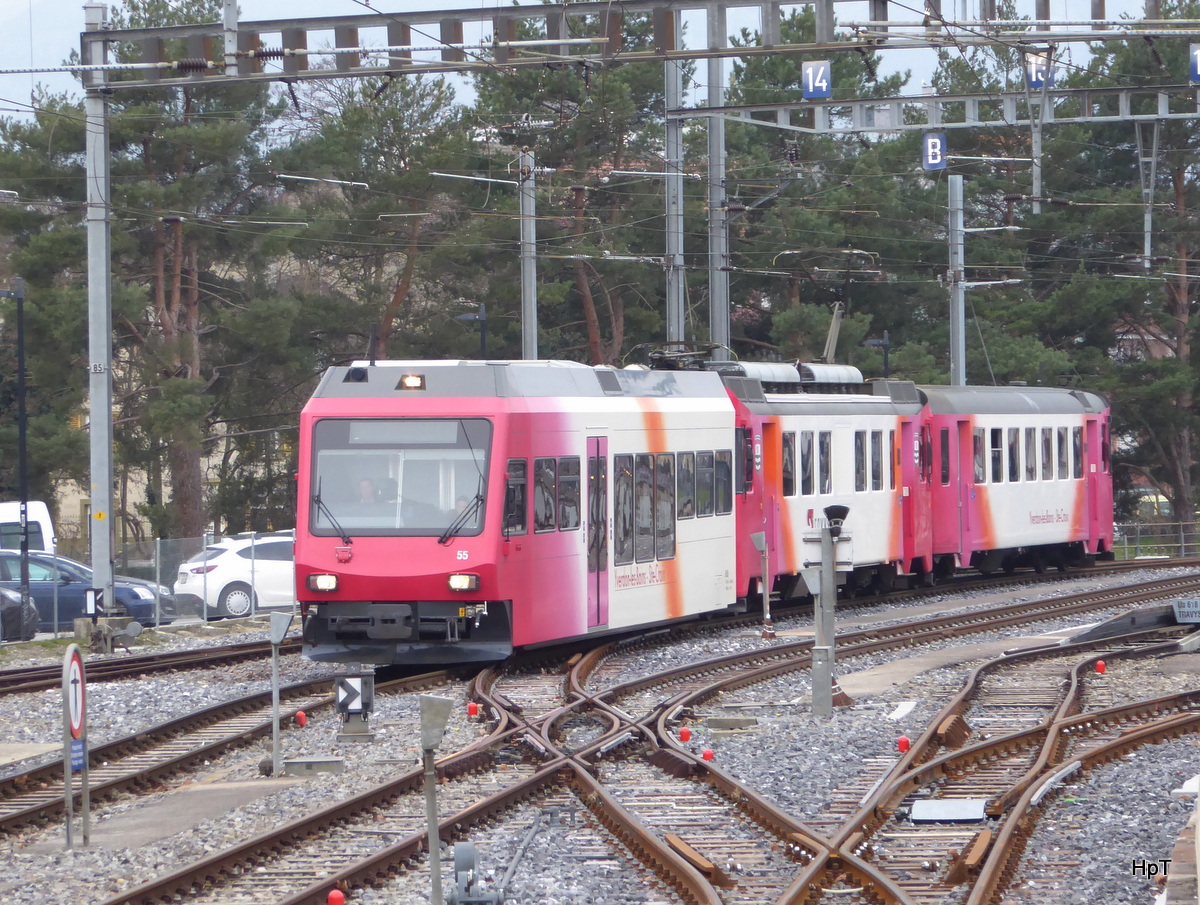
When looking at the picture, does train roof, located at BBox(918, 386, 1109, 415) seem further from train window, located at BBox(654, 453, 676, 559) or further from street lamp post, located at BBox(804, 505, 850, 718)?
street lamp post, located at BBox(804, 505, 850, 718)

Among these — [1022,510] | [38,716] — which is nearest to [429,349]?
[1022,510]

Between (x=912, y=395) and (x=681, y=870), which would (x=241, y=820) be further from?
(x=912, y=395)

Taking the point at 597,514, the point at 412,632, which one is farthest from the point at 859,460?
the point at 412,632

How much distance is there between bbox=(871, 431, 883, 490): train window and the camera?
25922 mm

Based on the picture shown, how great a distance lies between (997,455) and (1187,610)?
8987 millimetres

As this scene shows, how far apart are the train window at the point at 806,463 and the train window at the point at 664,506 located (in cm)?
414

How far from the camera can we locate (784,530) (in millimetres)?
23875

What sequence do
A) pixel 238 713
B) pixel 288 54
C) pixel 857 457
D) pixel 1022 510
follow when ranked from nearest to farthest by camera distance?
1. pixel 238 713
2. pixel 288 54
3. pixel 857 457
4. pixel 1022 510

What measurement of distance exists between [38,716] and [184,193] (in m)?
29.9

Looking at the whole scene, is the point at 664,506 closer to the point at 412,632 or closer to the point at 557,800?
the point at 412,632

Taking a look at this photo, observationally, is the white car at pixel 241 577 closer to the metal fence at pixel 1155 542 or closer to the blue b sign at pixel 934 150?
the blue b sign at pixel 934 150

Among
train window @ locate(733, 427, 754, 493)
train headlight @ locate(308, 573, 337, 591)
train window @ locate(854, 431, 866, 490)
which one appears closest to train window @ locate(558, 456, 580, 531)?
train headlight @ locate(308, 573, 337, 591)

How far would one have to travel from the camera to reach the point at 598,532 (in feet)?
61.4

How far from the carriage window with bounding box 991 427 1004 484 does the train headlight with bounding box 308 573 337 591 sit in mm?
15262
